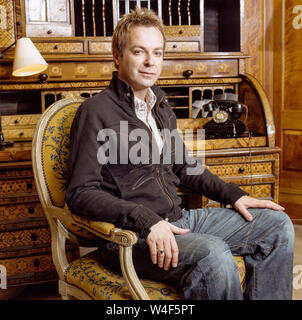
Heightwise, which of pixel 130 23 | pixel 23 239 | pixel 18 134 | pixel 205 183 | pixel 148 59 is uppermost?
pixel 130 23

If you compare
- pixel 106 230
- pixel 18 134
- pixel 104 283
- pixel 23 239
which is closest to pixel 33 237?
pixel 23 239

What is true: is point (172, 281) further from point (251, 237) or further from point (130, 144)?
point (130, 144)

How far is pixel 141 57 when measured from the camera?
4.97 ft

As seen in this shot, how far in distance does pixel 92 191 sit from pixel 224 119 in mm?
1379

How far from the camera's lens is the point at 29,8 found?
2402 mm

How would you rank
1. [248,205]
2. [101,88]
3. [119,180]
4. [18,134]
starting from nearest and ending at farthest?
[119,180] → [248,205] → [18,134] → [101,88]

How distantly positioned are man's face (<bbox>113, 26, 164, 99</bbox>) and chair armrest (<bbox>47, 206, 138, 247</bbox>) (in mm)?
554

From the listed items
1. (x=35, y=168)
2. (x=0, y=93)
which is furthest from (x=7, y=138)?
(x=35, y=168)

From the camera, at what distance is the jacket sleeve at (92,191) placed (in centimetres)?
124

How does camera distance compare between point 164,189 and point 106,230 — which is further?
point 164,189

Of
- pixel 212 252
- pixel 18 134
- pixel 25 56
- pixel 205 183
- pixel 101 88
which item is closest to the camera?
pixel 212 252

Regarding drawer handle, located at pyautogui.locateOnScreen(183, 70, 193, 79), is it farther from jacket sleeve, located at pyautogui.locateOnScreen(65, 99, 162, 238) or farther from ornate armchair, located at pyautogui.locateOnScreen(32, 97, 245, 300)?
jacket sleeve, located at pyautogui.locateOnScreen(65, 99, 162, 238)

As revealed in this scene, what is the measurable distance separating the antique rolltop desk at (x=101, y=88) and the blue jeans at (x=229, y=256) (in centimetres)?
→ 69

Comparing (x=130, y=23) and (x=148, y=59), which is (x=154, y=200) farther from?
(x=130, y=23)
